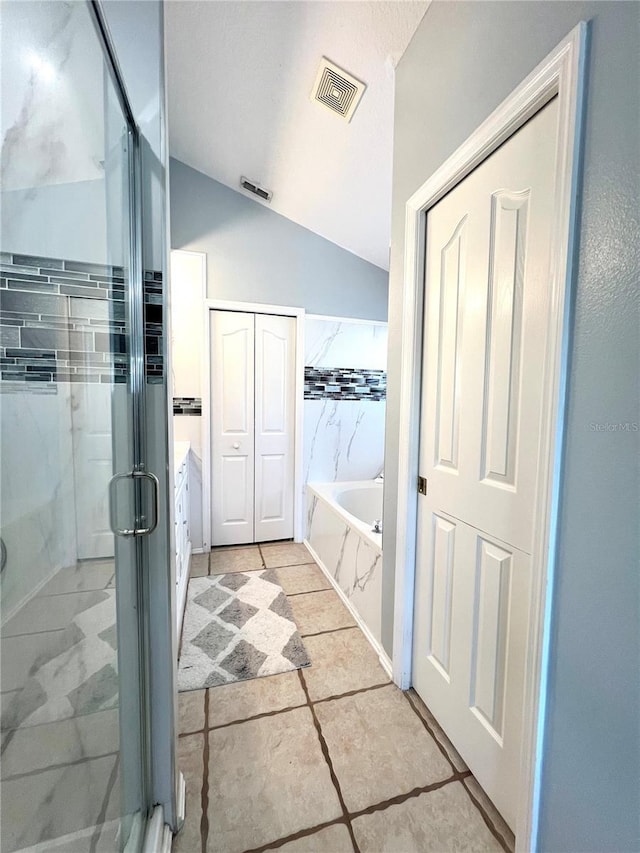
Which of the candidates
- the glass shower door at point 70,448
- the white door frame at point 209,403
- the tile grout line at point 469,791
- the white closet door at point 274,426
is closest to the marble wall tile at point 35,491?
the glass shower door at point 70,448

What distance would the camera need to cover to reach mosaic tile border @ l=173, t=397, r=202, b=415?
272 centimetres

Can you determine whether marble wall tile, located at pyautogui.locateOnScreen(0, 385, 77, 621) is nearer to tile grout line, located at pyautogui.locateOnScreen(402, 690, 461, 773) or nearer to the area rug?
the area rug

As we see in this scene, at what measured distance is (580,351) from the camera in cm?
75

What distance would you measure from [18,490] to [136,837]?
1024 millimetres

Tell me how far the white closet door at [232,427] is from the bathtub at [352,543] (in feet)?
1.98

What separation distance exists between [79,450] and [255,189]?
267 cm

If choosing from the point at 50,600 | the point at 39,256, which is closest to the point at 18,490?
the point at 50,600

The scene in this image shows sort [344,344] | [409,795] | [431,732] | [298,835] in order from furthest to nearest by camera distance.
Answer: [344,344] → [431,732] → [409,795] → [298,835]

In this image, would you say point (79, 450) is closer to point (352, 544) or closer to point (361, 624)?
point (352, 544)

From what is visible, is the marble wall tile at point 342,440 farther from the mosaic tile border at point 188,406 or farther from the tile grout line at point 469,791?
the tile grout line at point 469,791

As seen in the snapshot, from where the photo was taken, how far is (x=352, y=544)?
206 centimetres

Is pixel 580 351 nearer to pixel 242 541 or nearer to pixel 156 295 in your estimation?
pixel 156 295

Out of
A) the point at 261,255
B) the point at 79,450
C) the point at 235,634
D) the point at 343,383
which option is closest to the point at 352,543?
the point at 235,634

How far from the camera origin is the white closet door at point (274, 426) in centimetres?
291
